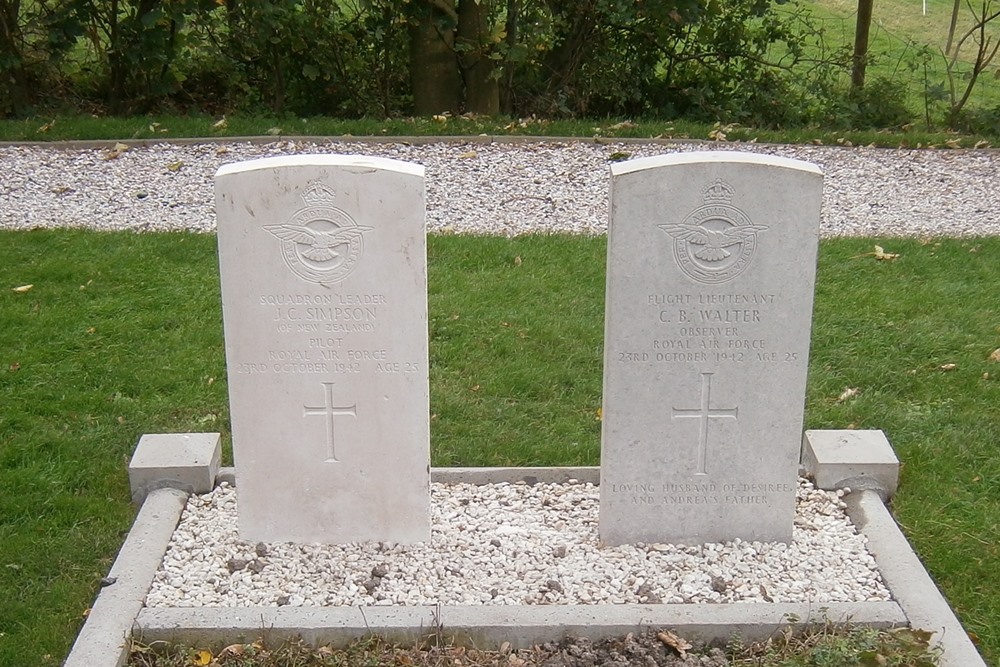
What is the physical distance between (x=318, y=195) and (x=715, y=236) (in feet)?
4.64

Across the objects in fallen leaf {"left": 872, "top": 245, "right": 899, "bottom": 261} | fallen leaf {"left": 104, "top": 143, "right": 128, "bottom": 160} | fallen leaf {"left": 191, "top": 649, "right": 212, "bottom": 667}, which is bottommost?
fallen leaf {"left": 191, "top": 649, "right": 212, "bottom": 667}

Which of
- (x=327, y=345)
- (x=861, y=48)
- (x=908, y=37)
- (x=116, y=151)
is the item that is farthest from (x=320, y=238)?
(x=908, y=37)

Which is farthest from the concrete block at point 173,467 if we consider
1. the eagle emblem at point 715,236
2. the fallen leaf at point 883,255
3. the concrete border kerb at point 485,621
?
the fallen leaf at point 883,255

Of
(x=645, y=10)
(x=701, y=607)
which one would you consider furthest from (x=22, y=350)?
(x=645, y=10)

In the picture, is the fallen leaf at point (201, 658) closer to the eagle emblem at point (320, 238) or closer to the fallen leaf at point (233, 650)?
the fallen leaf at point (233, 650)

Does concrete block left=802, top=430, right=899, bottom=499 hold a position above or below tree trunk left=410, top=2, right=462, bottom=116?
below

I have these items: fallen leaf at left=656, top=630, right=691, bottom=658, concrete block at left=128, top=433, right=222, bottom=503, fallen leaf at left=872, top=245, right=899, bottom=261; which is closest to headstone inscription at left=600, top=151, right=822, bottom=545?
fallen leaf at left=656, top=630, right=691, bottom=658

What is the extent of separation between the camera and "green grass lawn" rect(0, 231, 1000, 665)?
14.0 ft

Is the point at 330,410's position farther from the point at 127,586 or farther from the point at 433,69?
the point at 433,69

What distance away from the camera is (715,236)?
3.79 metres

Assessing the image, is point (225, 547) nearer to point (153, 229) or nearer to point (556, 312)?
point (556, 312)

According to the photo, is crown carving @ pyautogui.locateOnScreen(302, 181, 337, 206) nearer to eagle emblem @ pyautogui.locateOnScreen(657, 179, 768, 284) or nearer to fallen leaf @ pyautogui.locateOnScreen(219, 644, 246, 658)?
eagle emblem @ pyautogui.locateOnScreen(657, 179, 768, 284)

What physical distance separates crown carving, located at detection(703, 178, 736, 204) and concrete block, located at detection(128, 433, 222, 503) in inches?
93.9

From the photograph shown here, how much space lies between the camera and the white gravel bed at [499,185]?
26.7ft
